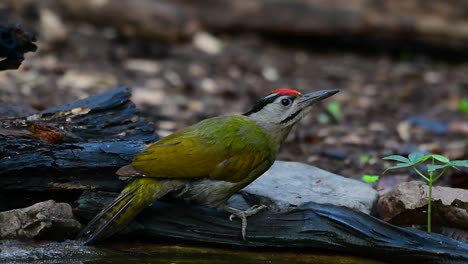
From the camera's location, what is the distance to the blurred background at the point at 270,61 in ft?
27.9

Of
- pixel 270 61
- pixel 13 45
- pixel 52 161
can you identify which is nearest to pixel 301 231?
pixel 52 161

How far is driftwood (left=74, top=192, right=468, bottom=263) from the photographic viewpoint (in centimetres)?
425

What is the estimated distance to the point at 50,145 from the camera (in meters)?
4.63

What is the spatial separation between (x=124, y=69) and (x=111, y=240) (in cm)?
538

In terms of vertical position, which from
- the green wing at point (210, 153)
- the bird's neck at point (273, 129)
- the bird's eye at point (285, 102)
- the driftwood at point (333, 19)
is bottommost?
the green wing at point (210, 153)

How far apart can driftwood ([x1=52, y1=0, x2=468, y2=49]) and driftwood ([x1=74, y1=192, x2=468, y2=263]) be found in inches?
245

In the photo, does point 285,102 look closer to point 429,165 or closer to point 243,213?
point 243,213

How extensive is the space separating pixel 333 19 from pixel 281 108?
639 centimetres

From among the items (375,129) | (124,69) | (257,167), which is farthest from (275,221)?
(124,69)

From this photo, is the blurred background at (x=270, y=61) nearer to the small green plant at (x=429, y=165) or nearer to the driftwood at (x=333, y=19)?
the driftwood at (x=333, y=19)

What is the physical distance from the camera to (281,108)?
4.77m

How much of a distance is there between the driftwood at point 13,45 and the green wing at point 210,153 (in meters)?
1.03

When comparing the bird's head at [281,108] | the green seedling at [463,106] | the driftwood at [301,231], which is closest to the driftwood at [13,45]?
the driftwood at [301,231]

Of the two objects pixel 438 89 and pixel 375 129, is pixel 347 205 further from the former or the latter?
pixel 438 89
